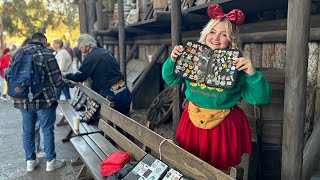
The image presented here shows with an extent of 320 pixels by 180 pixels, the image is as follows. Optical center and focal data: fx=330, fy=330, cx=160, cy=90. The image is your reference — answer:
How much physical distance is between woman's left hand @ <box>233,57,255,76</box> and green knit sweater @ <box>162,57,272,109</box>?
0.12 ft

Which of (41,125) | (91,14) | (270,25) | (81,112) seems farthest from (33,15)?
(270,25)

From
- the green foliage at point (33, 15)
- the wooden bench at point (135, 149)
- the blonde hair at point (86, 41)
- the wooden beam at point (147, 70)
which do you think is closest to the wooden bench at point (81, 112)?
the wooden bench at point (135, 149)

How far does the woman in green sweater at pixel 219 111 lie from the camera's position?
7.15ft

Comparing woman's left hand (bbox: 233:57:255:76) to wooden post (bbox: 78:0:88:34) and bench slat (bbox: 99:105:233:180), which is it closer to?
bench slat (bbox: 99:105:233:180)

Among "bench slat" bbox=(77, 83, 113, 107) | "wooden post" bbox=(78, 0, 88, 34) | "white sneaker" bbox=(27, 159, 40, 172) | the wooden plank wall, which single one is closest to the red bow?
the wooden plank wall

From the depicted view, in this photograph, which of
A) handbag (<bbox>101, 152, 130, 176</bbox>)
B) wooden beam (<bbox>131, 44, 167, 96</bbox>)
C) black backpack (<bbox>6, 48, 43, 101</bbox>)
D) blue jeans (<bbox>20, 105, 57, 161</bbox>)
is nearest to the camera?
handbag (<bbox>101, 152, 130, 176</bbox>)

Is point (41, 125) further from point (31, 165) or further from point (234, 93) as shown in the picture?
point (234, 93)

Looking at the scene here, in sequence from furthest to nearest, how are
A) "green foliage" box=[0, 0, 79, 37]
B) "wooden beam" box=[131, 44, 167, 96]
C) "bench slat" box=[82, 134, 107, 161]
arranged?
"green foliage" box=[0, 0, 79, 37] < "wooden beam" box=[131, 44, 167, 96] < "bench slat" box=[82, 134, 107, 161]

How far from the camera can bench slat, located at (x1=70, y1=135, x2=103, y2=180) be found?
3.06 metres

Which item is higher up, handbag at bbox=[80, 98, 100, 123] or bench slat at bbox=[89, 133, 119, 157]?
handbag at bbox=[80, 98, 100, 123]

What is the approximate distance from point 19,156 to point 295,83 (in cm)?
416

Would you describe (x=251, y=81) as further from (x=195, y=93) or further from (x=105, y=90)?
(x=105, y=90)

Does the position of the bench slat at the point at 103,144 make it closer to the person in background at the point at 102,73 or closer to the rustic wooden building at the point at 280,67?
the person in background at the point at 102,73

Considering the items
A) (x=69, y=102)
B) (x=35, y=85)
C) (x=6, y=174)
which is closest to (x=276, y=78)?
(x=35, y=85)
